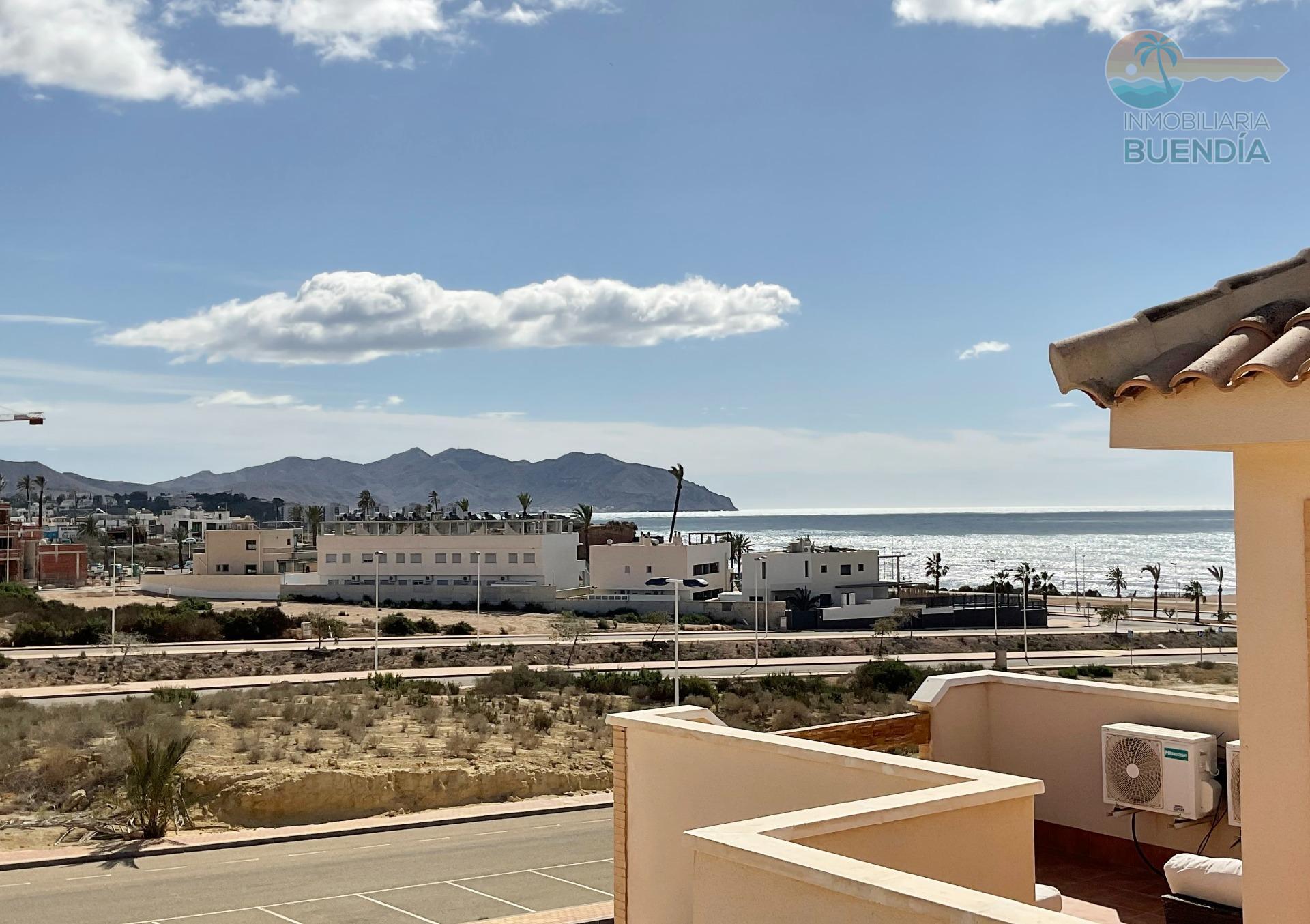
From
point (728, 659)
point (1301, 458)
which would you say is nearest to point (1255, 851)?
point (1301, 458)

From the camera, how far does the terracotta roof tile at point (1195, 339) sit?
460 cm

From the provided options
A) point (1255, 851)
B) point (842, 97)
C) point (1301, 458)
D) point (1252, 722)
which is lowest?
point (1255, 851)

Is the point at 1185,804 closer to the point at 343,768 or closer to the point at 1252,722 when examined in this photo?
the point at 1252,722

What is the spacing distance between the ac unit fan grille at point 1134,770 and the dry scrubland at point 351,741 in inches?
664

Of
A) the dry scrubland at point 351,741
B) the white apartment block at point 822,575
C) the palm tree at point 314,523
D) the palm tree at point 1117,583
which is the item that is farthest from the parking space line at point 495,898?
the palm tree at point 1117,583

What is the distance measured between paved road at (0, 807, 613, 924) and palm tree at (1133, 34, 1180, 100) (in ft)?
41.3

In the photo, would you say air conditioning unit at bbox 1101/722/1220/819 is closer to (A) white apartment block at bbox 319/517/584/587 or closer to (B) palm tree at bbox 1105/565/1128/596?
(A) white apartment block at bbox 319/517/584/587

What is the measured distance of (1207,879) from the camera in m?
6.09

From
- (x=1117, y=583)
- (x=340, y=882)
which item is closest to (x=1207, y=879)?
(x=340, y=882)

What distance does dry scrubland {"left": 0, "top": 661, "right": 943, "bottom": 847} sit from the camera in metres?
21.1

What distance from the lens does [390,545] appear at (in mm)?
79562

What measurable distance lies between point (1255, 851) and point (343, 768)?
66.7 feet

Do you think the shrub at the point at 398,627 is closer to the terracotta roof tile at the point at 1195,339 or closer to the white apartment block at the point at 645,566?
the white apartment block at the point at 645,566

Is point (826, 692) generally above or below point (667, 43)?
below
